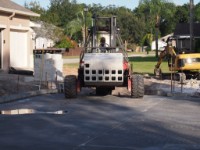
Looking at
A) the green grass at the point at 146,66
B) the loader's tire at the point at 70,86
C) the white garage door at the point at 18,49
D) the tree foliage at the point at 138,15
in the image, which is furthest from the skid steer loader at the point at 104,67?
the tree foliage at the point at 138,15

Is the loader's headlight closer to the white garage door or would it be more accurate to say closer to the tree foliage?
the white garage door

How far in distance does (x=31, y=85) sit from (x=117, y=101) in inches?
243

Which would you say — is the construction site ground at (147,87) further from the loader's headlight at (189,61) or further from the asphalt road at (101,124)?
the loader's headlight at (189,61)

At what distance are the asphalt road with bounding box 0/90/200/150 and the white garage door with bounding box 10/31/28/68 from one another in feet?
51.0

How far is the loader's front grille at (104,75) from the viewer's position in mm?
17359

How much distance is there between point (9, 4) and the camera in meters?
33.3

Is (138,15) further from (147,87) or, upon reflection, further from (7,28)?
(147,87)

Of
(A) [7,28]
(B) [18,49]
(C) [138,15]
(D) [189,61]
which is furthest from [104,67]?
(C) [138,15]

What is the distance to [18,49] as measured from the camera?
34000mm

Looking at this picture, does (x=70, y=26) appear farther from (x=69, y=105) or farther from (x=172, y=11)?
(x=69, y=105)

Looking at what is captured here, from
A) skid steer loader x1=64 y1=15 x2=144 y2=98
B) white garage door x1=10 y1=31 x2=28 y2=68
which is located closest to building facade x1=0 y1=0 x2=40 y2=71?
white garage door x1=10 y1=31 x2=28 y2=68

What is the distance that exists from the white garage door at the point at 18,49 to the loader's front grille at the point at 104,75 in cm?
1607

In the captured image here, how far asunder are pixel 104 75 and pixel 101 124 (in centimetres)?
533

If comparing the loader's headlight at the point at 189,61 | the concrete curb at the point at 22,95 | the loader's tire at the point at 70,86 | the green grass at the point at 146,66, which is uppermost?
the loader's headlight at the point at 189,61
